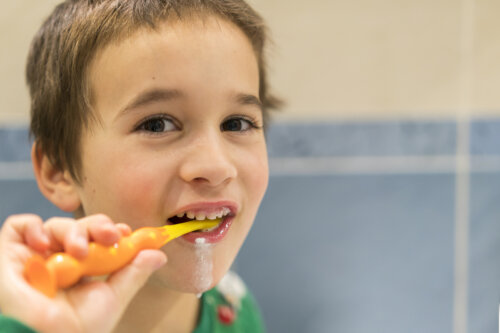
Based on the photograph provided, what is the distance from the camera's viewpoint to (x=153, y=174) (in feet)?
1.81

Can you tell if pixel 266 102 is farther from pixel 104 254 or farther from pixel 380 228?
pixel 104 254

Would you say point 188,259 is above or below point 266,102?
below

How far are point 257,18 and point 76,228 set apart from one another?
16.8 inches

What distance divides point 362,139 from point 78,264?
2.27 feet

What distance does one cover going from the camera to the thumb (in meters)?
0.42

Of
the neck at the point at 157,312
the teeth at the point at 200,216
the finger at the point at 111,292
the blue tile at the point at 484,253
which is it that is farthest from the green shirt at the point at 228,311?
the blue tile at the point at 484,253

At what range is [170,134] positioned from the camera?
1.86ft

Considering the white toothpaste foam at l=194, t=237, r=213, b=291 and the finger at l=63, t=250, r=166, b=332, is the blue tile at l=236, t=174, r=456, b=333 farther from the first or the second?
the finger at l=63, t=250, r=166, b=332

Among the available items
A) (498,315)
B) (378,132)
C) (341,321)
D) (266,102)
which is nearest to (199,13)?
(266,102)

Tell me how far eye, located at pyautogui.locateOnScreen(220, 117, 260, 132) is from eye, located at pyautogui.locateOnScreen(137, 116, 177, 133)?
0.23 feet

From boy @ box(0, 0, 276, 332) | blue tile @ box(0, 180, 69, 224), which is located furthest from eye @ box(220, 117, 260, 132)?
blue tile @ box(0, 180, 69, 224)

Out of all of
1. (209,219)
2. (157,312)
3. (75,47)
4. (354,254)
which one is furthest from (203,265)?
(354,254)

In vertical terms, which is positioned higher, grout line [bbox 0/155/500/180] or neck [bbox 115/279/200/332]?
grout line [bbox 0/155/500/180]

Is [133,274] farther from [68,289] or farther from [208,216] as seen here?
[208,216]
